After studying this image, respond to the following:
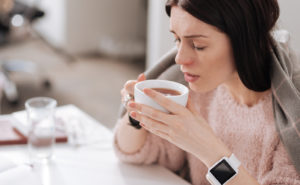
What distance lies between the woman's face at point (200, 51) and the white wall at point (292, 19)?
504 mm

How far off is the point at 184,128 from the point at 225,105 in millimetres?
374

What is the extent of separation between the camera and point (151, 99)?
853mm

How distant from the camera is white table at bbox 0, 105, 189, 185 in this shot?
1047 mm

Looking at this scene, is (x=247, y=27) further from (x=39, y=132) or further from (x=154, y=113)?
(x=39, y=132)

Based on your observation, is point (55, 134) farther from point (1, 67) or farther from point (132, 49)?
point (132, 49)

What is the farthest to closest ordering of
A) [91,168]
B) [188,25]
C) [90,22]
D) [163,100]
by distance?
[90,22]
[91,168]
[188,25]
[163,100]

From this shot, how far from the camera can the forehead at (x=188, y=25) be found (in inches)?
36.7

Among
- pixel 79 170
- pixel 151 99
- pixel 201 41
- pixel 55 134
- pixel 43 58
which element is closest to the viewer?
pixel 151 99

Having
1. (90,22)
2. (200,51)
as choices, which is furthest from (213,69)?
(90,22)

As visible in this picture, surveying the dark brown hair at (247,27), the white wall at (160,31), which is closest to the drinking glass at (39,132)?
the dark brown hair at (247,27)

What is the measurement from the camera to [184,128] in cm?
88

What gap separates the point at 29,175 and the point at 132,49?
3.22 metres

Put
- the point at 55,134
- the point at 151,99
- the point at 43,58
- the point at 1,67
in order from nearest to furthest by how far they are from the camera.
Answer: the point at 151,99
the point at 55,134
the point at 1,67
the point at 43,58

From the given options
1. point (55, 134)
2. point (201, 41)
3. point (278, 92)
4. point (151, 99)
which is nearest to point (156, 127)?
point (151, 99)
